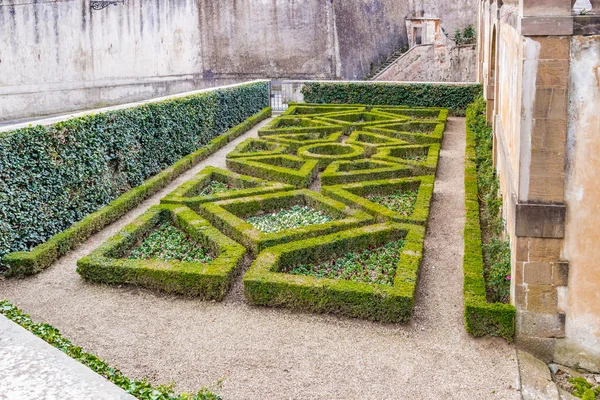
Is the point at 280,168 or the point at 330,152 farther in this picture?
the point at 330,152

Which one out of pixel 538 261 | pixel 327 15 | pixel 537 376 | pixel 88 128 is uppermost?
pixel 327 15

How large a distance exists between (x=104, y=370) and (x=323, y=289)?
3204 mm

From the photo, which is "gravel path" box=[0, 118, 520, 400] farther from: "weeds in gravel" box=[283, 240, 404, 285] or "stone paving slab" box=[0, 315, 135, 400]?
"stone paving slab" box=[0, 315, 135, 400]

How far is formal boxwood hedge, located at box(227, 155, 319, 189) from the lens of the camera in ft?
38.3

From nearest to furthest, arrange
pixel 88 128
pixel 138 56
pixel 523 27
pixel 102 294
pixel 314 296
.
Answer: pixel 523 27 < pixel 314 296 < pixel 102 294 < pixel 88 128 < pixel 138 56

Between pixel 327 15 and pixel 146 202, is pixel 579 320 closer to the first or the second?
pixel 146 202

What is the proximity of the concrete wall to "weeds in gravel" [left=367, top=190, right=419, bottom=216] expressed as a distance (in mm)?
14981

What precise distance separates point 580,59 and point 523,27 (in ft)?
2.02

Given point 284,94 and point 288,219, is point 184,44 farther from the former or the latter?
point 288,219

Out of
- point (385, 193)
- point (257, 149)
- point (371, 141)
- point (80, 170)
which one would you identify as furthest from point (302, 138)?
point (80, 170)

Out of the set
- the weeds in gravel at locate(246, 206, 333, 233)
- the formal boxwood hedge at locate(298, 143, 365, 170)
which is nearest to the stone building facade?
the weeds in gravel at locate(246, 206, 333, 233)

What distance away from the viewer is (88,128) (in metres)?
10.2

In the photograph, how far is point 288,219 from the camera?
9.89m

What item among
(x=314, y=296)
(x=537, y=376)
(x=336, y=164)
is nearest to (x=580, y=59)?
(x=537, y=376)
